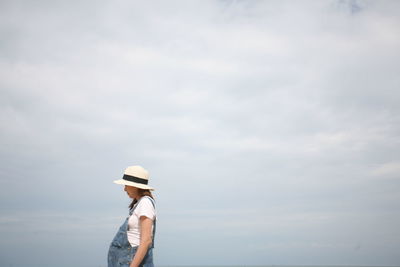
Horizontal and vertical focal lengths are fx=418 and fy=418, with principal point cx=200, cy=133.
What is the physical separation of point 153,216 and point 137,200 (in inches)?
16.6

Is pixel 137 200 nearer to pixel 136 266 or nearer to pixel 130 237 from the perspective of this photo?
pixel 130 237

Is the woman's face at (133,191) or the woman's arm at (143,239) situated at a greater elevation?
the woman's face at (133,191)

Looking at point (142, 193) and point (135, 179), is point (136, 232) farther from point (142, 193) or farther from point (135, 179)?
point (135, 179)

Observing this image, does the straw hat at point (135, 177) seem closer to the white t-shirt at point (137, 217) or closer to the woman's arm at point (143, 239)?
the white t-shirt at point (137, 217)

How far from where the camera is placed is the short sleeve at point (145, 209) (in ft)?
17.2

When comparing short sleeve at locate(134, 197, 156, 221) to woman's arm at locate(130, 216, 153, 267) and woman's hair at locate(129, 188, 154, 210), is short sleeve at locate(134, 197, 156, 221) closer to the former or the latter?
woman's arm at locate(130, 216, 153, 267)

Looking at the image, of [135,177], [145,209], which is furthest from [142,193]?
[145,209]

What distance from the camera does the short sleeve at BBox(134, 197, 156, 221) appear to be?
5.25 m

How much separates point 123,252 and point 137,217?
479 millimetres

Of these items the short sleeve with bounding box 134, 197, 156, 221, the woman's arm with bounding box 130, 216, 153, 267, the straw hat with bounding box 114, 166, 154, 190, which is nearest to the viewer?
the woman's arm with bounding box 130, 216, 153, 267

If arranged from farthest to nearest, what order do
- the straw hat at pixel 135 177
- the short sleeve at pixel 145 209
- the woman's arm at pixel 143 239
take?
the straw hat at pixel 135 177, the short sleeve at pixel 145 209, the woman's arm at pixel 143 239

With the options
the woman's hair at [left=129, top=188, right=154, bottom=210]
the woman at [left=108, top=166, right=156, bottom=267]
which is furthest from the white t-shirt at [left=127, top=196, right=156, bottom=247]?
the woman's hair at [left=129, top=188, right=154, bottom=210]

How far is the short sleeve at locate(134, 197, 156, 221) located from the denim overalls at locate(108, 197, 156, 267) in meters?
0.08

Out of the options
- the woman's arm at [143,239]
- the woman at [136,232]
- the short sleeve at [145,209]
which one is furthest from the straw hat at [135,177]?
the woman's arm at [143,239]
